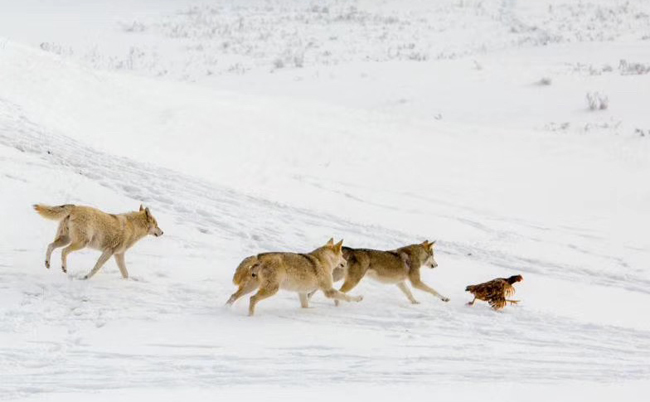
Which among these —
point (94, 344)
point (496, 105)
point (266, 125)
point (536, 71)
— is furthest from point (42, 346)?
point (536, 71)

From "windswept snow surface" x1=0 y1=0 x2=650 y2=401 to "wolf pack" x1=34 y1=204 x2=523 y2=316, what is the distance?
0.84 ft

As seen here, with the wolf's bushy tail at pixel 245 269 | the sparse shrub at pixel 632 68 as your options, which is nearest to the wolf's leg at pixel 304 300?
the wolf's bushy tail at pixel 245 269

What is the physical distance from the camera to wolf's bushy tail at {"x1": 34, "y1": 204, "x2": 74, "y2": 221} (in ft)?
27.1

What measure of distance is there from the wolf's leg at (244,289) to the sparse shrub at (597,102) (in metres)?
12.7

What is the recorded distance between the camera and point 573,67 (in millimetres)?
21984

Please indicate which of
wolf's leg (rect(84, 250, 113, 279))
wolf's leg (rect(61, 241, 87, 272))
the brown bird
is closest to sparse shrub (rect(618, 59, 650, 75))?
the brown bird

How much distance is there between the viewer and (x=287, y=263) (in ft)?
27.1

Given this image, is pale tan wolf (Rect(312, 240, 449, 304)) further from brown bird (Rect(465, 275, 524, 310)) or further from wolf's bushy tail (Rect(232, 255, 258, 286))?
wolf's bushy tail (Rect(232, 255, 258, 286))

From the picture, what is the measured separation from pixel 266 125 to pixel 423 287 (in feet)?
27.2

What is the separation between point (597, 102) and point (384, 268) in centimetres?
1140

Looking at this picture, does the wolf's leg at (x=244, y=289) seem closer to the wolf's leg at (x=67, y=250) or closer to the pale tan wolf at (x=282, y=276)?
the pale tan wolf at (x=282, y=276)

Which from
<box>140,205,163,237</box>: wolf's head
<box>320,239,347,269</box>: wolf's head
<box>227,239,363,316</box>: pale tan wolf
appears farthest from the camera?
<box>140,205,163,237</box>: wolf's head

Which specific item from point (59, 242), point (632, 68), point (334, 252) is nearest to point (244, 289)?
point (334, 252)

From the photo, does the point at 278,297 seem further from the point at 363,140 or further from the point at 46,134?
the point at 363,140
